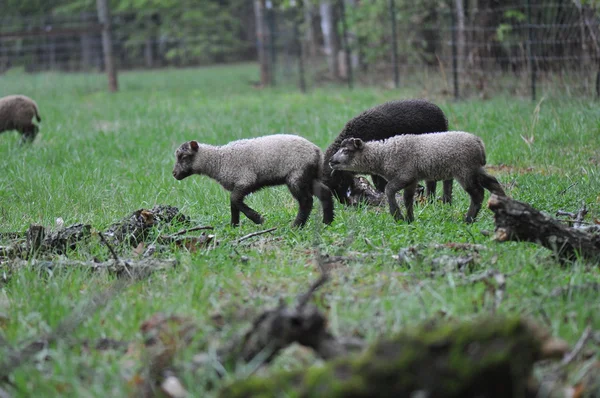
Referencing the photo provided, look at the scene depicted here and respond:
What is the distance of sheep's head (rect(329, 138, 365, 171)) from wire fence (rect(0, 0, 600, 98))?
569 centimetres

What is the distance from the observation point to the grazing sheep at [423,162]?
6.10 m

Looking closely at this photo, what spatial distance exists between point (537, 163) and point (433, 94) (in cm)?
632

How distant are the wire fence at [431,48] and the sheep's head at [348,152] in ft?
18.7

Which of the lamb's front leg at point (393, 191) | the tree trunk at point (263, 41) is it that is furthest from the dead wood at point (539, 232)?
the tree trunk at point (263, 41)

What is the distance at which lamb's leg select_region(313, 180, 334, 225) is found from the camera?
616 centimetres

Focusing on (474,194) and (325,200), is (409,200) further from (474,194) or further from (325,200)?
(325,200)

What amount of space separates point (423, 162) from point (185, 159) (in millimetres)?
2094

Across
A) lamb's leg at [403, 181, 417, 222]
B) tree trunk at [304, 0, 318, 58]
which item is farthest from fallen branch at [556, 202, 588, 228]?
tree trunk at [304, 0, 318, 58]

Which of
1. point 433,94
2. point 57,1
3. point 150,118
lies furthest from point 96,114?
point 57,1

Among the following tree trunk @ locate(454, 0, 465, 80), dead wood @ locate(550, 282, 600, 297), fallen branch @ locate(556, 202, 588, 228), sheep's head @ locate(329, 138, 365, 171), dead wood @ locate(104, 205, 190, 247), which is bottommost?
fallen branch @ locate(556, 202, 588, 228)

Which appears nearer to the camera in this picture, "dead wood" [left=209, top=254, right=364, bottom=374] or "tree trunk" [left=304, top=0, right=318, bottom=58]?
"dead wood" [left=209, top=254, right=364, bottom=374]

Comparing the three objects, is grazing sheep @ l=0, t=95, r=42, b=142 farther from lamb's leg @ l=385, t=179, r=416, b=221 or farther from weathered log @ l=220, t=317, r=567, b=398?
weathered log @ l=220, t=317, r=567, b=398

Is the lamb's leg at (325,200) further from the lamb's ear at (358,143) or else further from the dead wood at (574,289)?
the dead wood at (574,289)

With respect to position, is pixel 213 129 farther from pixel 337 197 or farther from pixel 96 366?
pixel 96 366
